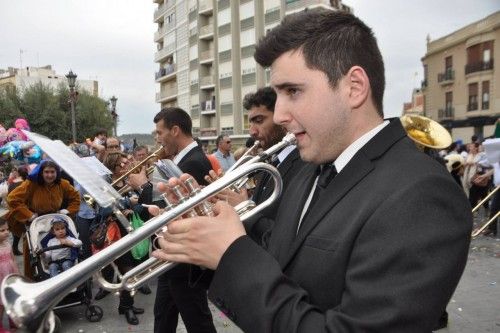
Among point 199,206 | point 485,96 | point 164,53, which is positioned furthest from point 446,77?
point 199,206

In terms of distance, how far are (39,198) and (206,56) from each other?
37778 millimetres

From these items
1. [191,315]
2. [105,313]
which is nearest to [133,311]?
[105,313]

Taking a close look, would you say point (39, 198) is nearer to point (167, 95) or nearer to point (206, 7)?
point (206, 7)

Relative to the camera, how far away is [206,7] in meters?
40.6

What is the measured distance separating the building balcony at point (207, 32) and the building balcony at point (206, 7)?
3.98ft

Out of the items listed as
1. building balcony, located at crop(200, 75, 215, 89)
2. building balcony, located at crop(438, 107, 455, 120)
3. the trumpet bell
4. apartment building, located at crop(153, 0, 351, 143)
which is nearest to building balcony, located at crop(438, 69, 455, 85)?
building balcony, located at crop(438, 107, 455, 120)

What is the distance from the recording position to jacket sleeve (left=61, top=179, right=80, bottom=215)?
5574mm

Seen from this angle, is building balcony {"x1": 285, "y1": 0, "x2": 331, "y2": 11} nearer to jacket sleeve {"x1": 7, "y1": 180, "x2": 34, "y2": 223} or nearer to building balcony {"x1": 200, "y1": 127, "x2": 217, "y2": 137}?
building balcony {"x1": 200, "y1": 127, "x2": 217, "y2": 137}

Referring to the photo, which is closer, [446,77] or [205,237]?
[205,237]

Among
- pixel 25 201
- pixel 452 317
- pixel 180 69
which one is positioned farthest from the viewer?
pixel 180 69

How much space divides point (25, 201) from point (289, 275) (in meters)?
4.88

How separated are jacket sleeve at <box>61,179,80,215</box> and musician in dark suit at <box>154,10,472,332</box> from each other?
4699 mm

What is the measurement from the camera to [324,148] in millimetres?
1351

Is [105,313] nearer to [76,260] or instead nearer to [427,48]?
[76,260]
